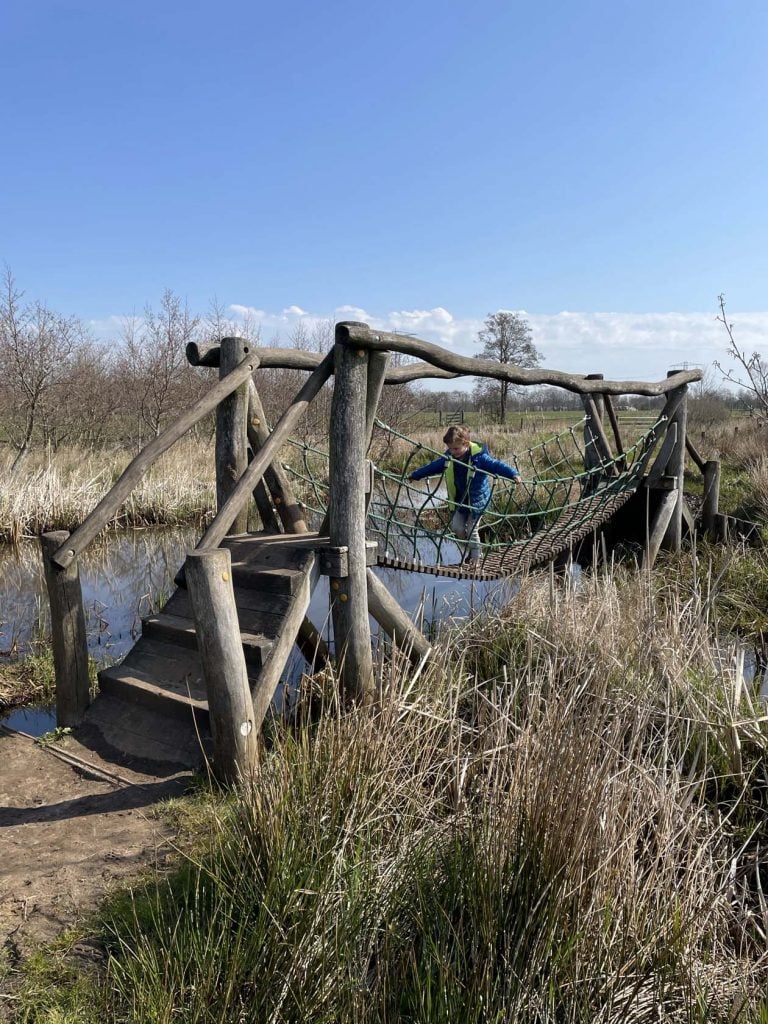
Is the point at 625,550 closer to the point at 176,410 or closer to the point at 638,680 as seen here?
the point at 638,680

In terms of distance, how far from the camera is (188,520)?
10.4m

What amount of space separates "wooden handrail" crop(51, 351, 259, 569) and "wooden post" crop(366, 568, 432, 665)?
3.33 ft

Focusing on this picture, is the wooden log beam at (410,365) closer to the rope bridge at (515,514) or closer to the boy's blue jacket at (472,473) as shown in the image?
the rope bridge at (515,514)

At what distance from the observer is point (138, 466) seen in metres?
3.10

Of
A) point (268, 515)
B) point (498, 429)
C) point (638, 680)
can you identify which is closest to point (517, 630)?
point (638, 680)

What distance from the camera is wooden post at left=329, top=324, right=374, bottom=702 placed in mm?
3246

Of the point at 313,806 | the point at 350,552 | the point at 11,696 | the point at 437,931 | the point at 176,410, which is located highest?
the point at 176,410

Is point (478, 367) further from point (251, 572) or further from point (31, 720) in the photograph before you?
point (31, 720)

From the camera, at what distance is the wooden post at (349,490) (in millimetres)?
3246

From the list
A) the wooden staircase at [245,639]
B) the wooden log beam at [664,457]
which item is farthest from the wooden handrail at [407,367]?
the wooden log beam at [664,457]

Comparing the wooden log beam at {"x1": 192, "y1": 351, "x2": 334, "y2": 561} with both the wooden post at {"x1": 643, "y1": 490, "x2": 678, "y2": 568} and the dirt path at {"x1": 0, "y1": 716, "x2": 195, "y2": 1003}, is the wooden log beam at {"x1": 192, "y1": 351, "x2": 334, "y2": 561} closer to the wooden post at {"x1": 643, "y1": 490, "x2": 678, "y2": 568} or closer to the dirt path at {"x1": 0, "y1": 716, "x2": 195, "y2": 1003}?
the dirt path at {"x1": 0, "y1": 716, "x2": 195, "y2": 1003}

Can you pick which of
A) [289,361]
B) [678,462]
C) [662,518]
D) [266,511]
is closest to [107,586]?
[266,511]

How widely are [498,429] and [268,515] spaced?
19.2 m

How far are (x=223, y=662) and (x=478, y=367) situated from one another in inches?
81.3
